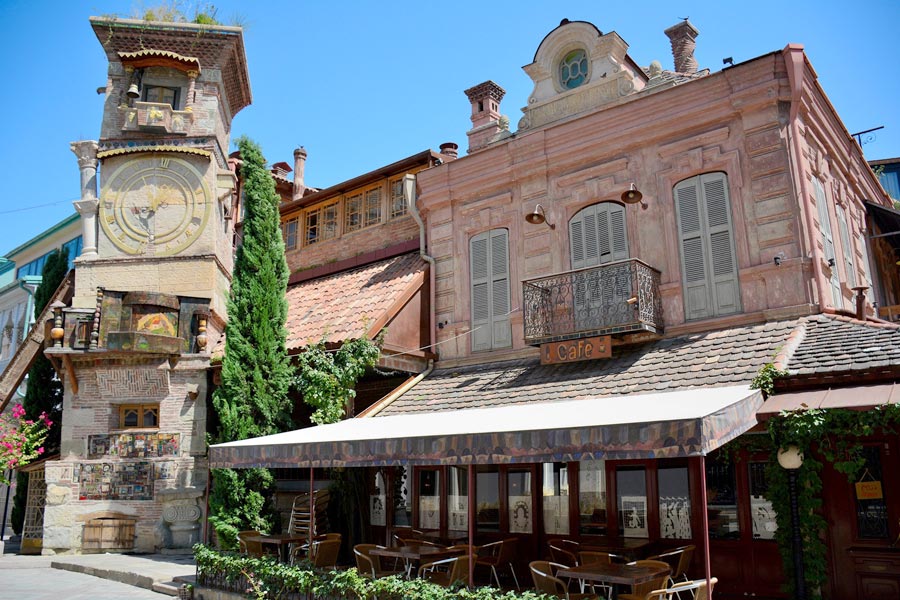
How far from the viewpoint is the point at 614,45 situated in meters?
12.7

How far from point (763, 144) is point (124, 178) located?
43.6ft

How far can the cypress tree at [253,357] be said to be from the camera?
13.1 metres

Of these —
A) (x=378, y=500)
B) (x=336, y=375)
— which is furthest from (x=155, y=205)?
(x=378, y=500)

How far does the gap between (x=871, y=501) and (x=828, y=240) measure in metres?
4.27

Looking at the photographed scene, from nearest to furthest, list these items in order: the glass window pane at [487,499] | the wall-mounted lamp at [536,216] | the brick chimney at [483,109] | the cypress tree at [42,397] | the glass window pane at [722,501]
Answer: the glass window pane at [722,501], the glass window pane at [487,499], the wall-mounted lamp at [536,216], the brick chimney at [483,109], the cypress tree at [42,397]

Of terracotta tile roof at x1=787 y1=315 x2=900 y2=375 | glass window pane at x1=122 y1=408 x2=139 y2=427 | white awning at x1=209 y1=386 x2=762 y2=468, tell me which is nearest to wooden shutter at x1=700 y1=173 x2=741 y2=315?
terracotta tile roof at x1=787 y1=315 x2=900 y2=375

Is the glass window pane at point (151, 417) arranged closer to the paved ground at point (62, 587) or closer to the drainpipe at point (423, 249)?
the paved ground at point (62, 587)

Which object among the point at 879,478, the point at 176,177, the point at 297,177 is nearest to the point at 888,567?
the point at 879,478

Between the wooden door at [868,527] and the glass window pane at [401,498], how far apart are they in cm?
671

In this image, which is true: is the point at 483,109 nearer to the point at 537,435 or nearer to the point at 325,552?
the point at 325,552

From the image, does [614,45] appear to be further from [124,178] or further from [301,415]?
[124,178]

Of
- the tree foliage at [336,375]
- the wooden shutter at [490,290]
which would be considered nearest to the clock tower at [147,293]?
the tree foliage at [336,375]

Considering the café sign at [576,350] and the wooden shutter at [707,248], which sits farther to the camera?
the café sign at [576,350]

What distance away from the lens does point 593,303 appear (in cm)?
1147
